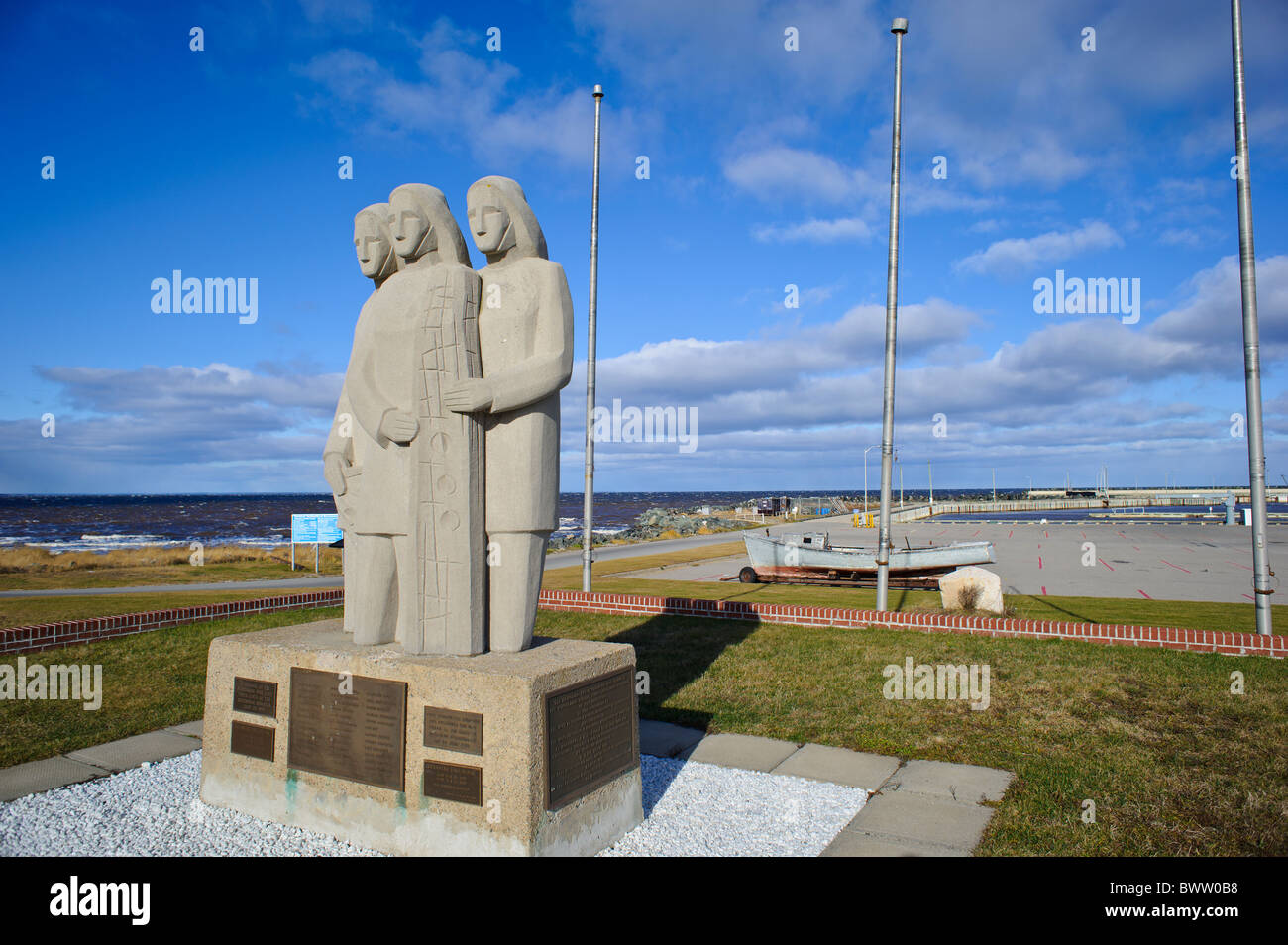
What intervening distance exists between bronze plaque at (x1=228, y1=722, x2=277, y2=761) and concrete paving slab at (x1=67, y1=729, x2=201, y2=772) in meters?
1.41

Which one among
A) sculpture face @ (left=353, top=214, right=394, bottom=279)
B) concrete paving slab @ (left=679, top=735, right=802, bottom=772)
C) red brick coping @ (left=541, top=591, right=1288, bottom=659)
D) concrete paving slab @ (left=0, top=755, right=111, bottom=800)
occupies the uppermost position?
sculpture face @ (left=353, top=214, right=394, bottom=279)

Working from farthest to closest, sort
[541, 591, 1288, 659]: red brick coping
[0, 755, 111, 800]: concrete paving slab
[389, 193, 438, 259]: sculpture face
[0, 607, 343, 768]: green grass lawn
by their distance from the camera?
[541, 591, 1288, 659]: red brick coping < [0, 607, 343, 768]: green grass lawn < [0, 755, 111, 800]: concrete paving slab < [389, 193, 438, 259]: sculpture face

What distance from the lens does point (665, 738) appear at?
A: 20.7 ft

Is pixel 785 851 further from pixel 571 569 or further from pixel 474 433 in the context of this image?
pixel 571 569

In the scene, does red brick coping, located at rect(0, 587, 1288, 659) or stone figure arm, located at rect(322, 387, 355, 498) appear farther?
red brick coping, located at rect(0, 587, 1288, 659)

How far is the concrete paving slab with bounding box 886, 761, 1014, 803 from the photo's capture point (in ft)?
16.4

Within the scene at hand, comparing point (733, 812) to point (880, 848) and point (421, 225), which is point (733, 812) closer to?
point (880, 848)

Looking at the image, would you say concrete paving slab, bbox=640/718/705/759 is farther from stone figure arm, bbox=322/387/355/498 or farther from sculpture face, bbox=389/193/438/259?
sculpture face, bbox=389/193/438/259

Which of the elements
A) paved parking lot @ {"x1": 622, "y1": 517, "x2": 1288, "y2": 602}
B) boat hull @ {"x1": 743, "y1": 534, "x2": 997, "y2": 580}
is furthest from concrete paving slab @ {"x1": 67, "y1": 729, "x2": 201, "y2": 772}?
boat hull @ {"x1": 743, "y1": 534, "x2": 997, "y2": 580}

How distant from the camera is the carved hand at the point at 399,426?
4.50 m

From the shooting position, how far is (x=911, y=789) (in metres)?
5.12

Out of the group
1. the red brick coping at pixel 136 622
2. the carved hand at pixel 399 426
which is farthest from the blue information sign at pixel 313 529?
the carved hand at pixel 399 426

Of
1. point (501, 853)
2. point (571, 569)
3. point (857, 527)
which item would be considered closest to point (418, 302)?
point (501, 853)
